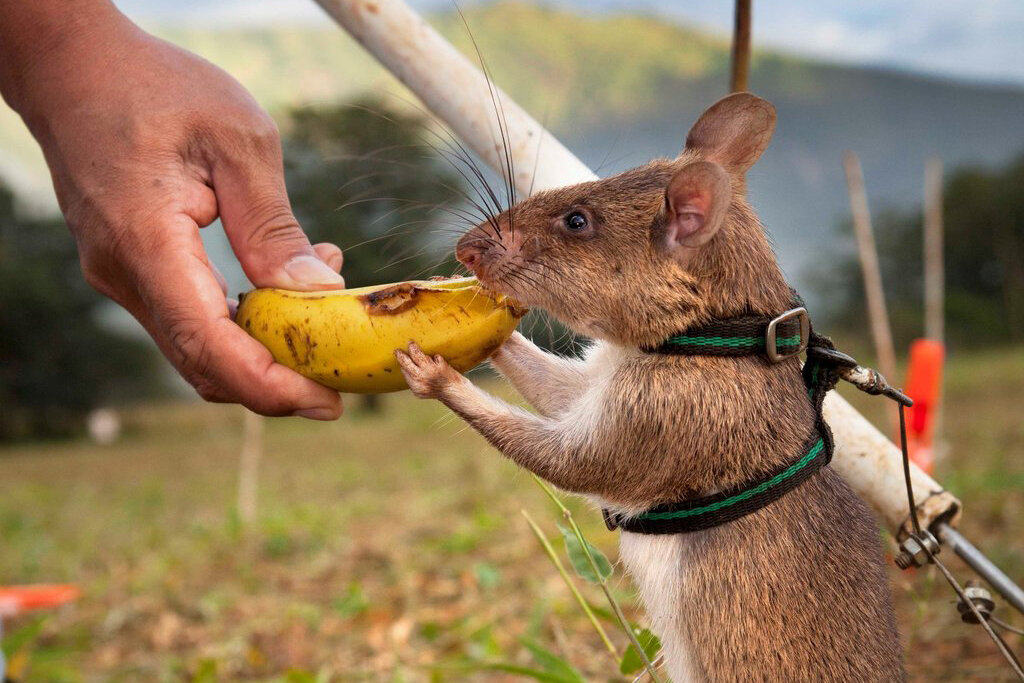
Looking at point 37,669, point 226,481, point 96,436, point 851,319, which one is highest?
point 851,319

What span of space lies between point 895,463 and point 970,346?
13305mm

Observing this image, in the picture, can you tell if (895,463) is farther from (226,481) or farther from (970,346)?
(970,346)

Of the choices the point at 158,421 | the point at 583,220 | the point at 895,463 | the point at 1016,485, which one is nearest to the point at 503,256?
the point at 583,220

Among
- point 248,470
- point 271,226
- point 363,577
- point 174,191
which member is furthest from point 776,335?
point 248,470

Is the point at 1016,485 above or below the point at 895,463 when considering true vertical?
below

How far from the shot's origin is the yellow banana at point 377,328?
1730 mm

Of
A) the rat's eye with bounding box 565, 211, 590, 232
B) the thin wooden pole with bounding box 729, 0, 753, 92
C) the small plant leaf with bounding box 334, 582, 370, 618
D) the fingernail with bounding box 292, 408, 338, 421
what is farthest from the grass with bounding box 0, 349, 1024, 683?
the thin wooden pole with bounding box 729, 0, 753, 92

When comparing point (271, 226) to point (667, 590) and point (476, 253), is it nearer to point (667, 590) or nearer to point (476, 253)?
point (476, 253)

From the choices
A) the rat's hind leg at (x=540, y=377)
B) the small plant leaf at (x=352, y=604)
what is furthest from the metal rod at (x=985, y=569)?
the small plant leaf at (x=352, y=604)

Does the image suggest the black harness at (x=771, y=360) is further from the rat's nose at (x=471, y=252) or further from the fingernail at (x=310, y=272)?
the fingernail at (x=310, y=272)

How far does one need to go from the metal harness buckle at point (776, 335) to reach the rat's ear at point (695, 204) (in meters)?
0.19

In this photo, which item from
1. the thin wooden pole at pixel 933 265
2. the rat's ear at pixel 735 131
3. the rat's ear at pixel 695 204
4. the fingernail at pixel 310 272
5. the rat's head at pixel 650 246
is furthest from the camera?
the thin wooden pole at pixel 933 265

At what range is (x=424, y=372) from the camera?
171 centimetres

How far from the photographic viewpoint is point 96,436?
22328mm
